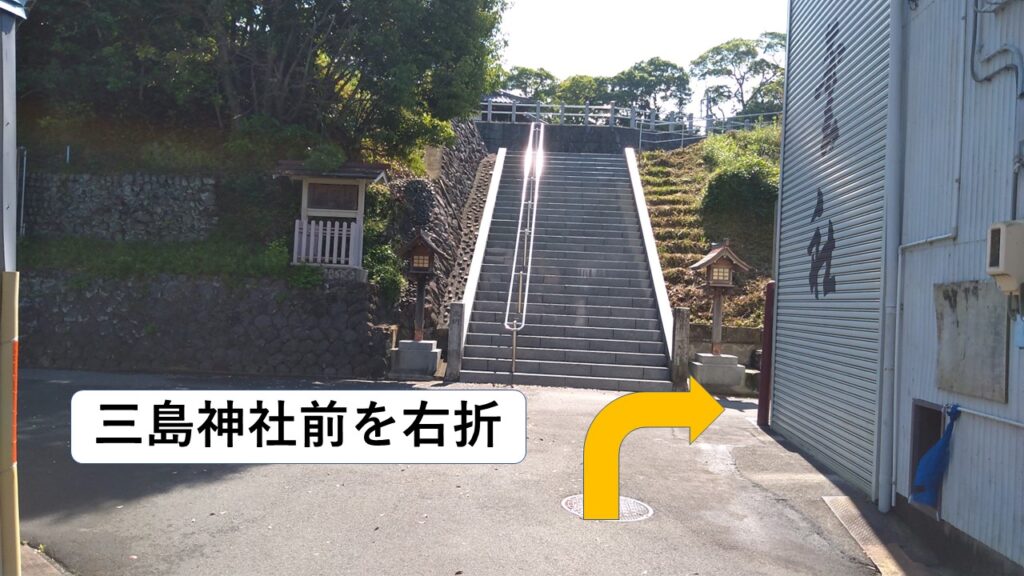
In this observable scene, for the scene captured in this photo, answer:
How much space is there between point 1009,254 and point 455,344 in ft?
33.9

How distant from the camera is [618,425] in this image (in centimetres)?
944

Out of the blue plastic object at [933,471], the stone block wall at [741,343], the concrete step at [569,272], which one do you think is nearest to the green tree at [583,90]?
the concrete step at [569,272]

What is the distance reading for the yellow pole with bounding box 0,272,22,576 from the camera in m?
3.77

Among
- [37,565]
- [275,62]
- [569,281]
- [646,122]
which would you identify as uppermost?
[646,122]

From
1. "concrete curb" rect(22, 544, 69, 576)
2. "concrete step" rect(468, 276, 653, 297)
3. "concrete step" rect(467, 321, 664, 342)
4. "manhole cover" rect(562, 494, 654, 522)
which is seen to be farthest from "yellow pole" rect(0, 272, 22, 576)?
"concrete step" rect(468, 276, 653, 297)

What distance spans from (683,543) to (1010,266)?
295 cm

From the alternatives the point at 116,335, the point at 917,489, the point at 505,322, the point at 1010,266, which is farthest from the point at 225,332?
the point at 1010,266

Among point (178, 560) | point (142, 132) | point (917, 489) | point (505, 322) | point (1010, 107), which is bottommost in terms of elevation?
point (178, 560)

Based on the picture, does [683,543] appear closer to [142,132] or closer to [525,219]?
[525,219]

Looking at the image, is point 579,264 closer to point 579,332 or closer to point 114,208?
point 579,332

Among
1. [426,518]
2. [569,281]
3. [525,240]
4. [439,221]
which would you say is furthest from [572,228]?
[426,518]

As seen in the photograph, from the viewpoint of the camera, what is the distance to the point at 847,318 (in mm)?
8805

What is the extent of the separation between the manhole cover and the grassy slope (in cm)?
1036

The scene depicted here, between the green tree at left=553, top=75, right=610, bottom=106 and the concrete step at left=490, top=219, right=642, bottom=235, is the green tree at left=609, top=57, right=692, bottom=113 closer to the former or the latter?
the green tree at left=553, top=75, right=610, bottom=106
